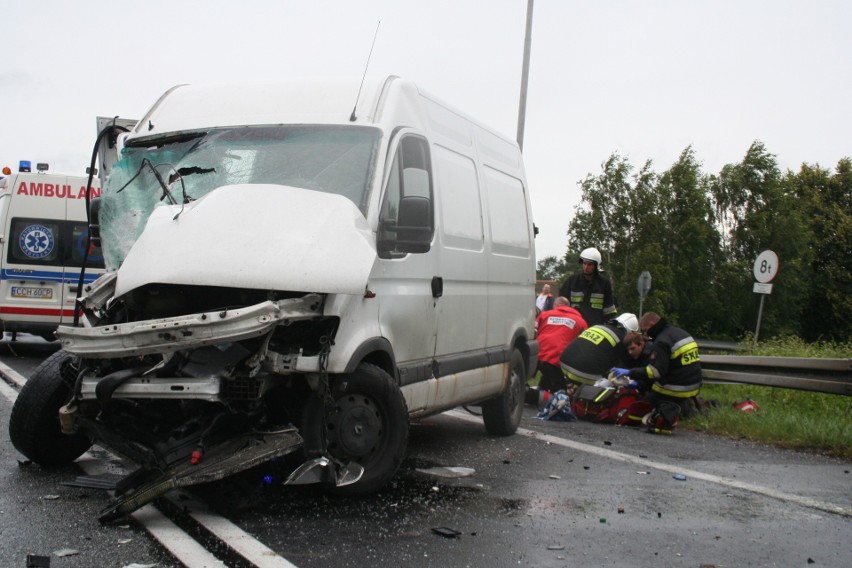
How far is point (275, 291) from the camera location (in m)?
4.91

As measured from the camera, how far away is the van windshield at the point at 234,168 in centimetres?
573

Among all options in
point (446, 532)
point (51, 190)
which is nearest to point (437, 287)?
point (446, 532)

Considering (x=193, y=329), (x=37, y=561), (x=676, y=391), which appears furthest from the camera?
(x=676, y=391)

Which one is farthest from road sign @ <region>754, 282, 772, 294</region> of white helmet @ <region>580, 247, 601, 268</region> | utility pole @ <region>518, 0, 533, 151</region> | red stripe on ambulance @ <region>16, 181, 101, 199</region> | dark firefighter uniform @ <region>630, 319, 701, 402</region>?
red stripe on ambulance @ <region>16, 181, 101, 199</region>

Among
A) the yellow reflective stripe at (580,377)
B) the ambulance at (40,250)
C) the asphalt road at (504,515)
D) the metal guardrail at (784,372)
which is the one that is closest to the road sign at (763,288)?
the metal guardrail at (784,372)

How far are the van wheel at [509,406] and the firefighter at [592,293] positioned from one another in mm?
3880

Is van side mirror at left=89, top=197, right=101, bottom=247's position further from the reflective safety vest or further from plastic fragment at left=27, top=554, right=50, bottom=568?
the reflective safety vest

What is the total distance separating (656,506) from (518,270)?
3.08 metres

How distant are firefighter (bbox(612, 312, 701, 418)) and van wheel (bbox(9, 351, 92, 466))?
218 inches

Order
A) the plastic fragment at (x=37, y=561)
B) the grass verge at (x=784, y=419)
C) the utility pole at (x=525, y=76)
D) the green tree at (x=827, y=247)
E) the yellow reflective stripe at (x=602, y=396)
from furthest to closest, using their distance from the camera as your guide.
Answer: the green tree at (x=827, y=247) → the utility pole at (x=525, y=76) → the yellow reflective stripe at (x=602, y=396) → the grass verge at (x=784, y=419) → the plastic fragment at (x=37, y=561)

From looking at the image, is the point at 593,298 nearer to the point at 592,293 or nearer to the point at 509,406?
the point at 592,293

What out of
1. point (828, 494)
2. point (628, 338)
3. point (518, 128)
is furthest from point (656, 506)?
point (518, 128)

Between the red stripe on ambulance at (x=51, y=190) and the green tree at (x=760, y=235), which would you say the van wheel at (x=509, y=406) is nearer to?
the red stripe on ambulance at (x=51, y=190)

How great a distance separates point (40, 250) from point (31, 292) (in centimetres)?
61
